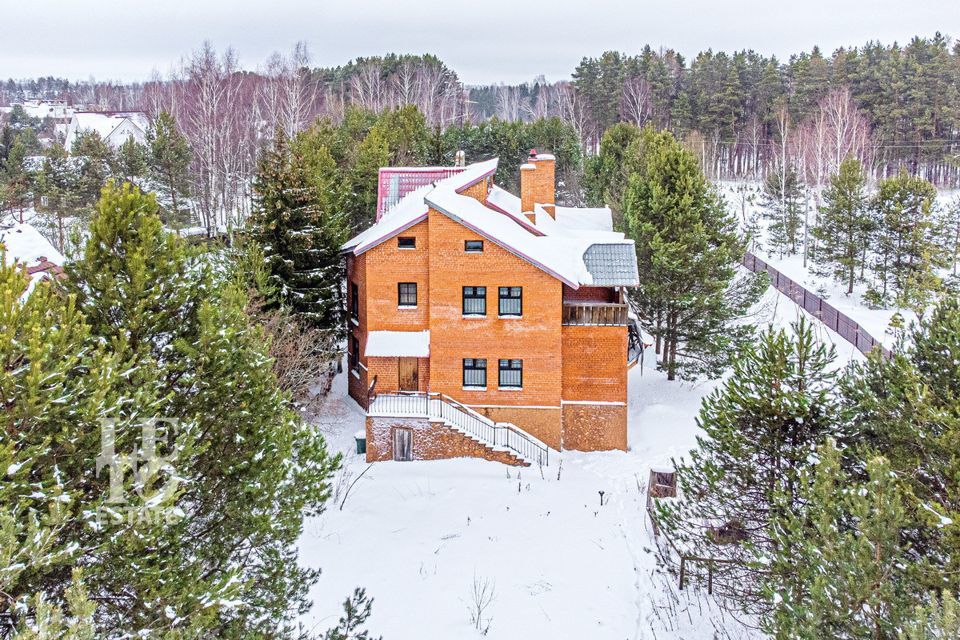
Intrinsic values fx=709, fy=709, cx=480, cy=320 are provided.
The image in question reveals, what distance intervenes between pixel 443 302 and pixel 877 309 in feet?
91.8

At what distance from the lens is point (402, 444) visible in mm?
23719

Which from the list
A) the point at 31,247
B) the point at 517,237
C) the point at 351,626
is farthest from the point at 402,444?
the point at 31,247

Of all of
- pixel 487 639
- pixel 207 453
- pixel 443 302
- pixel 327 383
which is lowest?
pixel 487 639

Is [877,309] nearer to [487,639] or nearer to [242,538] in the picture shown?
[487,639]

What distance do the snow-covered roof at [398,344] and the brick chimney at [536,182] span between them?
22.8 feet

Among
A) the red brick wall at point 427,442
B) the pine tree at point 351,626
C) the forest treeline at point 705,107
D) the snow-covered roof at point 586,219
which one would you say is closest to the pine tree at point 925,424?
the pine tree at point 351,626

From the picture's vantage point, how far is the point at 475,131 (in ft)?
194

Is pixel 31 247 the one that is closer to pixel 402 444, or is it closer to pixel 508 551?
pixel 402 444

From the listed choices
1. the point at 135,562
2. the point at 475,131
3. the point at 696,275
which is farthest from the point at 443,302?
the point at 475,131

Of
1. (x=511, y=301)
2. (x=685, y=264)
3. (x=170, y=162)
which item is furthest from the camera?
(x=170, y=162)

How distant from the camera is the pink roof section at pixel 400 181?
28.8m

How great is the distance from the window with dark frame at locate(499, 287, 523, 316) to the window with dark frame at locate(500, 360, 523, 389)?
169cm

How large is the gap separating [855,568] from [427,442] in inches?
625

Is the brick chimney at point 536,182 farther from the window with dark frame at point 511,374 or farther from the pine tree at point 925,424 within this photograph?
the pine tree at point 925,424
